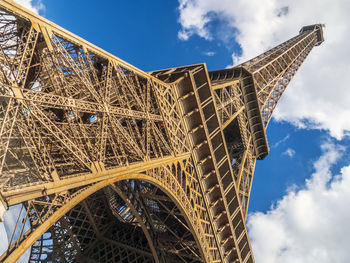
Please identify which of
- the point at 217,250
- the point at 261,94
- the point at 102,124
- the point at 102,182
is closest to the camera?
the point at 102,182

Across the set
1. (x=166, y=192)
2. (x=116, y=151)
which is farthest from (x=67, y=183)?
(x=166, y=192)

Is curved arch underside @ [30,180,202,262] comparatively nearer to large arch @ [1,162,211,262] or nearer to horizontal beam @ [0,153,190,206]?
large arch @ [1,162,211,262]

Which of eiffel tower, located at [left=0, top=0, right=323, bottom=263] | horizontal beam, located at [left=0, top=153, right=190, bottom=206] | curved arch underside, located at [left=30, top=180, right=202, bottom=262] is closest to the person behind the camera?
horizontal beam, located at [left=0, top=153, right=190, bottom=206]

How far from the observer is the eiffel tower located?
262 inches

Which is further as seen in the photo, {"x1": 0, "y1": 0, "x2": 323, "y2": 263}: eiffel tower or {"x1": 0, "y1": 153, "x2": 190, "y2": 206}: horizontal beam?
{"x1": 0, "y1": 0, "x2": 323, "y2": 263}: eiffel tower

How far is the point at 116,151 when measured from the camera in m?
9.61

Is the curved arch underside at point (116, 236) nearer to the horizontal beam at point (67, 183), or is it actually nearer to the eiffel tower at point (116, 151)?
the eiffel tower at point (116, 151)

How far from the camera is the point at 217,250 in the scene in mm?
17344

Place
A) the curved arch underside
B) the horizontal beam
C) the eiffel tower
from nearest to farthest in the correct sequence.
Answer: the horizontal beam
the eiffel tower
the curved arch underside

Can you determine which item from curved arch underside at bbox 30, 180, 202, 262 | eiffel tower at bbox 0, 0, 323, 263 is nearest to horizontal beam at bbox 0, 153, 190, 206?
eiffel tower at bbox 0, 0, 323, 263

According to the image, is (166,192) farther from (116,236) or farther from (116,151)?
(116,236)

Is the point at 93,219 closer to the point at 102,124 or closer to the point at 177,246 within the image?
the point at 177,246

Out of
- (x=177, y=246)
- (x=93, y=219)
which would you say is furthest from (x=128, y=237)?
(x=177, y=246)

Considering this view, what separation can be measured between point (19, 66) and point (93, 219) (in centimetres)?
1642
